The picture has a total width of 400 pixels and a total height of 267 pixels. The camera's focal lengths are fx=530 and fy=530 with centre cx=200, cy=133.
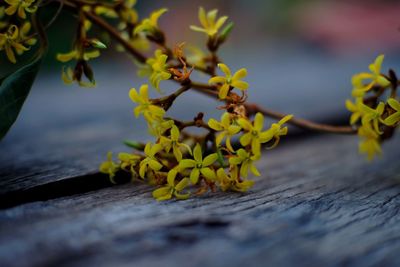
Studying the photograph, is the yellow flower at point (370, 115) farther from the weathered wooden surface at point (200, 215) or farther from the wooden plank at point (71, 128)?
the wooden plank at point (71, 128)

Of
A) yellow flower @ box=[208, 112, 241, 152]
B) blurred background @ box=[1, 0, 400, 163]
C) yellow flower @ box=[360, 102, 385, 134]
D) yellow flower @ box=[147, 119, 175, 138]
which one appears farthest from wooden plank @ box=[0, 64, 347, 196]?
yellow flower @ box=[360, 102, 385, 134]

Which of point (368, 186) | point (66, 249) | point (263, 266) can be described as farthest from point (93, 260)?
point (368, 186)

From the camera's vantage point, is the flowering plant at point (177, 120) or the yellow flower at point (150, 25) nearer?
the flowering plant at point (177, 120)

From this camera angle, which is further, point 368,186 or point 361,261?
point 368,186

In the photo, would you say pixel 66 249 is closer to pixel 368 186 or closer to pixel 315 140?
pixel 368 186

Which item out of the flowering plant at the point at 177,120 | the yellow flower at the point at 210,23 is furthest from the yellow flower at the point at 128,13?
the yellow flower at the point at 210,23

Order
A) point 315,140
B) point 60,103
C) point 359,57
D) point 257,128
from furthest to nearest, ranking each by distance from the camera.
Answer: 1. point 359,57
2. point 60,103
3. point 315,140
4. point 257,128
